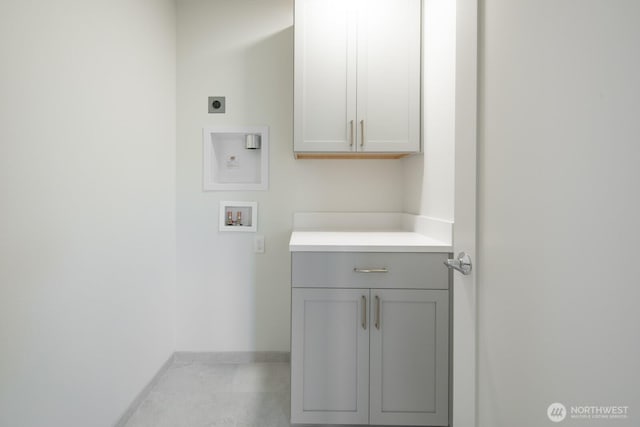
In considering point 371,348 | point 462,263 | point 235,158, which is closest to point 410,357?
point 371,348

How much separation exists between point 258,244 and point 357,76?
1.26 metres

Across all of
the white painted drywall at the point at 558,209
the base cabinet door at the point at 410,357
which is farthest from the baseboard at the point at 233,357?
the white painted drywall at the point at 558,209

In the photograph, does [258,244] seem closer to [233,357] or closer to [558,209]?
[233,357]

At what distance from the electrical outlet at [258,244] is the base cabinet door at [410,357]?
1010 mm

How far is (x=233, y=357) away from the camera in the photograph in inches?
90.4

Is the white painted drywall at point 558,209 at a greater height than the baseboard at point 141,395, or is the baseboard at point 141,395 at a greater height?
the white painted drywall at point 558,209

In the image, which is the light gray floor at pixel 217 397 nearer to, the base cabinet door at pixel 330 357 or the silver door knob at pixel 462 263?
the base cabinet door at pixel 330 357

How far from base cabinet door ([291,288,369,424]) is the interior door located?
0.58 m

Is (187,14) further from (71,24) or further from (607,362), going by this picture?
(607,362)

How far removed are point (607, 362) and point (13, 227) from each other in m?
1.50

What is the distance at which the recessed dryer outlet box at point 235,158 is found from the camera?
2.28 m

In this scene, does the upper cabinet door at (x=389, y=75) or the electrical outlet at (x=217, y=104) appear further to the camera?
the electrical outlet at (x=217, y=104)

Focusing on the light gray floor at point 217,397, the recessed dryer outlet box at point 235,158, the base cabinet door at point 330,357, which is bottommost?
the light gray floor at point 217,397

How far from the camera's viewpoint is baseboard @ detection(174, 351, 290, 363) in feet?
7.52
